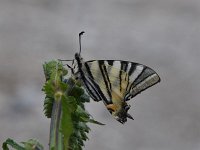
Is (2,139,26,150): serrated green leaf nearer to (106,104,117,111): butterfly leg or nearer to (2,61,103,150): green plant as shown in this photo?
(2,61,103,150): green plant

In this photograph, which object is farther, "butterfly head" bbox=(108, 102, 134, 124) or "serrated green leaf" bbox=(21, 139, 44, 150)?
"butterfly head" bbox=(108, 102, 134, 124)

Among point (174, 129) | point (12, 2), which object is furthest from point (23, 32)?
point (174, 129)

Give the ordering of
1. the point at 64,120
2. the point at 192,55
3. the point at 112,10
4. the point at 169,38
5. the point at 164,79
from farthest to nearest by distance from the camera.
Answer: the point at 112,10 → the point at 169,38 → the point at 192,55 → the point at 164,79 → the point at 64,120

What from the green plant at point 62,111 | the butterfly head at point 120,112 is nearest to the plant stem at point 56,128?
the green plant at point 62,111

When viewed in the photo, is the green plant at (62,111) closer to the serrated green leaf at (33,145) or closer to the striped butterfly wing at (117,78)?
the serrated green leaf at (33,145)

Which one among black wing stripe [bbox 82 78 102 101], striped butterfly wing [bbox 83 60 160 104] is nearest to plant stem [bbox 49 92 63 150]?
black wing stripe [bbox 82 78 102 101]

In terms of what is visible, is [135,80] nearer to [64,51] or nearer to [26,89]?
[26,89]

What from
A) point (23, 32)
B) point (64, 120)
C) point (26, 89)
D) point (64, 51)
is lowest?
point (64, 120)

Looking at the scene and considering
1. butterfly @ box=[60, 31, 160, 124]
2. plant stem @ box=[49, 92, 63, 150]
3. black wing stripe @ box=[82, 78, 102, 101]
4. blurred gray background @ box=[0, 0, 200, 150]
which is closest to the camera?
plant stem @ box=[49, 92, 63, 150]

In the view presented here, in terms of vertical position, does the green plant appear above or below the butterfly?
below
